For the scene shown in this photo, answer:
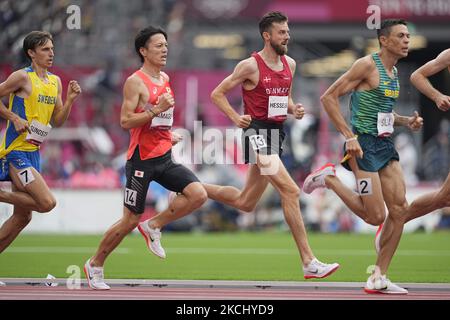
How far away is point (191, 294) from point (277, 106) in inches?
102

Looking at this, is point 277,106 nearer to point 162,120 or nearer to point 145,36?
point 162,120

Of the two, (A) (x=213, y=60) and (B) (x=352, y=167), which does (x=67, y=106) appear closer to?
(B) (x=352, y=167)

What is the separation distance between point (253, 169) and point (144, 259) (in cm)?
510

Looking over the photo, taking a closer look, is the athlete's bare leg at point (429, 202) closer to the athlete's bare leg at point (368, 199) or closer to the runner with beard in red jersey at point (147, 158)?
the athlete's bare leg at point (368, 199)

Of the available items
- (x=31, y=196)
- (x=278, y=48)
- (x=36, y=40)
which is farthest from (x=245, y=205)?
(x=36, y=40)

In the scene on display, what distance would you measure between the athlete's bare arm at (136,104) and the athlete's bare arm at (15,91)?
1.27 metres

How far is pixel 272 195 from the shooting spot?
25.8 m

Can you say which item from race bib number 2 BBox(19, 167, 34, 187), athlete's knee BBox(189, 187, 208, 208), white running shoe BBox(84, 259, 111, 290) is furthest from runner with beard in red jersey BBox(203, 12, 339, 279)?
race bib number 2 BBox(19, 167, 34, 187)

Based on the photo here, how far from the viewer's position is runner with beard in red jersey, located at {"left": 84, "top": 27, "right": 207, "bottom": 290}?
11.2 m

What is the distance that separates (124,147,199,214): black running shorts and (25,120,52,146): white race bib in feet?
3.97

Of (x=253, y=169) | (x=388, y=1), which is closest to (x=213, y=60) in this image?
(x=388, y=1)

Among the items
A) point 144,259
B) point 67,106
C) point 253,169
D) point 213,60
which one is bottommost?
point 144,259

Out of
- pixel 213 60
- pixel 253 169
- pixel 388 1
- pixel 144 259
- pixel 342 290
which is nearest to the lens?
pixel 342 290

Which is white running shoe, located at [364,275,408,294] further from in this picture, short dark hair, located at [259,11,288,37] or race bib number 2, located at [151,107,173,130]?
short dark hair, located at [259,11,288,37]
